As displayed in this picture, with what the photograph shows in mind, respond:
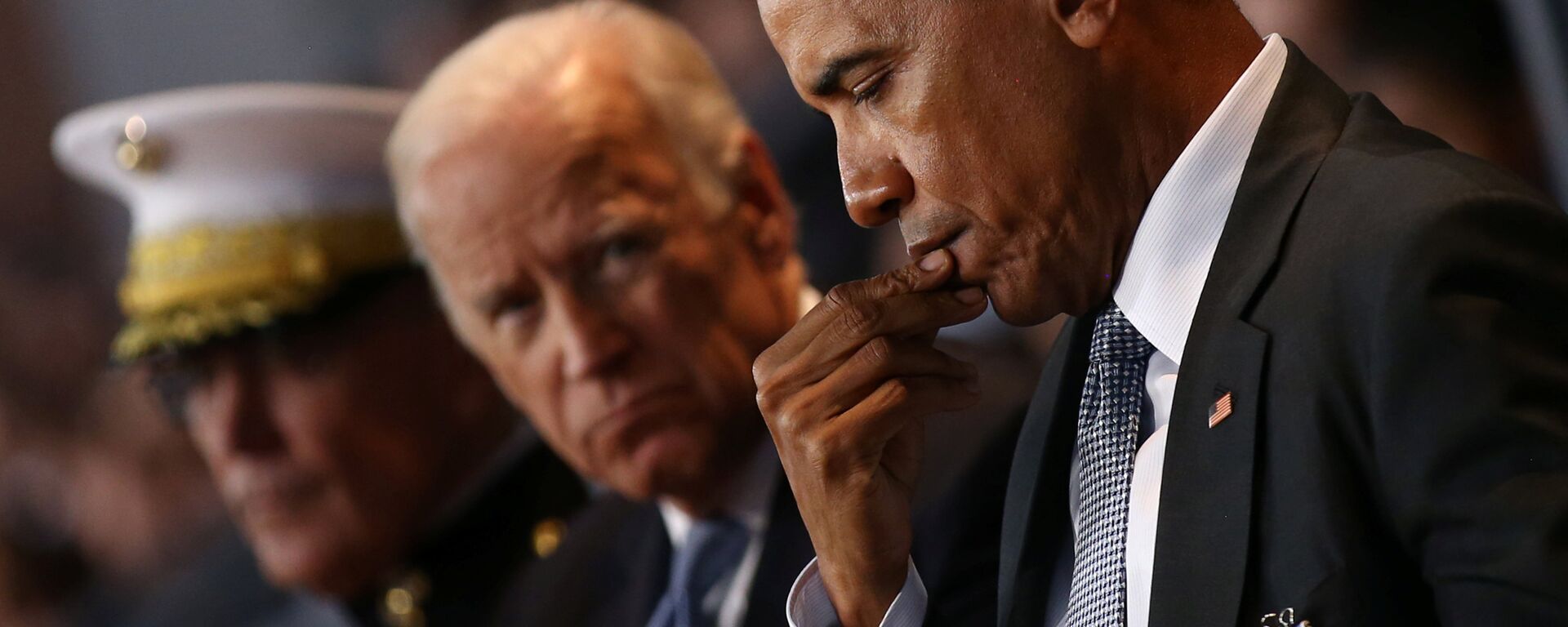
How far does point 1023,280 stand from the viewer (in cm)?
81

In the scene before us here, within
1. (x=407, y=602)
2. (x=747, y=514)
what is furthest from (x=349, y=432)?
(x=747, y=514)

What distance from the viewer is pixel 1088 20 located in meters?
0.79

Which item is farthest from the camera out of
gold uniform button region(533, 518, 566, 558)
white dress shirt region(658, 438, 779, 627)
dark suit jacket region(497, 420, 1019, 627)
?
gold uniform button region(533, 518, 566, 558)

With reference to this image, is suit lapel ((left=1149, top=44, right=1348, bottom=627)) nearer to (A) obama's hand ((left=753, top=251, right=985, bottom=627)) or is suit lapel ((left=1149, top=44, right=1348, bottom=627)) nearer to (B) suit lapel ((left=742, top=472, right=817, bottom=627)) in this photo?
(A) obama's hand ((left=753, top=251, right=985, bottom=627))

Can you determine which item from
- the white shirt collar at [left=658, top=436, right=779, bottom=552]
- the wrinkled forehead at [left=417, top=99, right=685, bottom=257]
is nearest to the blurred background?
the wrinkled forehead at [left=417, top=99, right=685, bottom=257]

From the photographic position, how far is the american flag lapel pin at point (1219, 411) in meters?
0.74

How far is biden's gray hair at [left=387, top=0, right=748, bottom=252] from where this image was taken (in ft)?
4.77

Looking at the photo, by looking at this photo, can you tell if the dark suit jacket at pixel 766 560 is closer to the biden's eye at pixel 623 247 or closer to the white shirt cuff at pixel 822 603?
the white shirt cuff at pixel 822 603

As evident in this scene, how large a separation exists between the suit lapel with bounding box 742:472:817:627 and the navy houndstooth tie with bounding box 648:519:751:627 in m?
0.11

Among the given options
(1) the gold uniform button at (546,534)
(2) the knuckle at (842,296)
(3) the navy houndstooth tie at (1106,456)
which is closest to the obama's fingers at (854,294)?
(2) the knuckle at (842,296)

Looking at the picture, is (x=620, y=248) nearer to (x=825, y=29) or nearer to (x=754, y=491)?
(x=754, y=491)

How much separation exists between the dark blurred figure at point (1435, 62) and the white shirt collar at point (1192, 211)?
1.51 ft

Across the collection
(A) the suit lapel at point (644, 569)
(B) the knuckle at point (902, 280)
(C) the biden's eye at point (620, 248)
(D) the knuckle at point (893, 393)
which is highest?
(B) the knuckle at point (902, 280)

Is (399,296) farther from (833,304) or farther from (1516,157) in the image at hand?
(1516,157)
